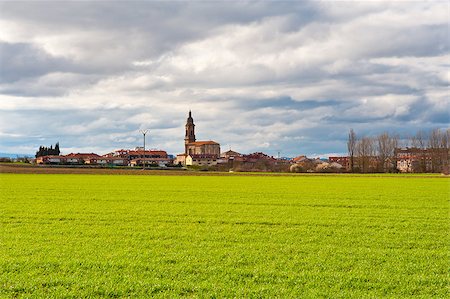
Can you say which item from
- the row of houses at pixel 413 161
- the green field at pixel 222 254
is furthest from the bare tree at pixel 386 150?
the green field at pixel 222 254

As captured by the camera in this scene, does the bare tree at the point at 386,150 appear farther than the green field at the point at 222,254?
Yes

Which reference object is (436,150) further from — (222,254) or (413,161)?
(222,254)

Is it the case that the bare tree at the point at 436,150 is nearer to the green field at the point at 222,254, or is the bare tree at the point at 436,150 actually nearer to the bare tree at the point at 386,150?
the bare tree at the point at 386,150

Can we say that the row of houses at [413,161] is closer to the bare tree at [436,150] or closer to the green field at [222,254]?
the bare tree at [436,150]

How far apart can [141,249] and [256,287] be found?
5.66 meters

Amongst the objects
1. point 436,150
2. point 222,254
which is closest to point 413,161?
point 436,150

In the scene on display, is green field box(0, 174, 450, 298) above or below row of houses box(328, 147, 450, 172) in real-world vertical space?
below

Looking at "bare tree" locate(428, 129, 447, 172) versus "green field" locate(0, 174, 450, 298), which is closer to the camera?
"green field" locate(0, 174, 450, 298)

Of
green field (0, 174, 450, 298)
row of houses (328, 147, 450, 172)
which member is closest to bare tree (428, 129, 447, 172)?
row of houses (328, 147, 450, 172)

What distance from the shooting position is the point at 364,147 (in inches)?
5709

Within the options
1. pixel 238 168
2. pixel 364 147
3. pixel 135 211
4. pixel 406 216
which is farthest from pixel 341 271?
pixel 364 147

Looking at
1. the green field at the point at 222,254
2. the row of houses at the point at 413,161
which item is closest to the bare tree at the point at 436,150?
the row of houses at the point at 413,161

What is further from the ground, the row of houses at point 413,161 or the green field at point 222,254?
the row of houses at point 413,161

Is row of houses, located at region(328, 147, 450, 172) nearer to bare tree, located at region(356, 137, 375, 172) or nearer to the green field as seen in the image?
bare tree, located at region(356, 137, 375, 172)
